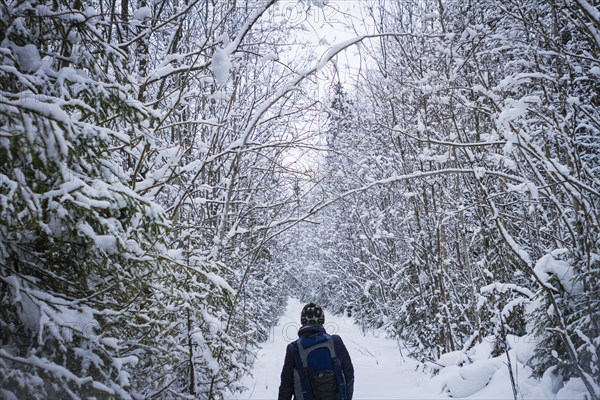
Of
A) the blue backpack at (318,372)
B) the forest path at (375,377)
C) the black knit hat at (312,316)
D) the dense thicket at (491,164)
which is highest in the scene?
the dense thicket at (491,164)

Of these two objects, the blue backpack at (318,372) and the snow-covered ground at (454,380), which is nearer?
the blue backpack at (318,372)

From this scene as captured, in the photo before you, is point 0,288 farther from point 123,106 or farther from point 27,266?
point 123,106

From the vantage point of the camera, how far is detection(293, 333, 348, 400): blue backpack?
3.37 metres

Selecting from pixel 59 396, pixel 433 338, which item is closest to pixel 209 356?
pixel 59 396

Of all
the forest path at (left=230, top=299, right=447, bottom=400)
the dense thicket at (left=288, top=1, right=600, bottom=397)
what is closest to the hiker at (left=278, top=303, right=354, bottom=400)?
the dense thicket at (left=288, top=1, right=600, bottom=397)

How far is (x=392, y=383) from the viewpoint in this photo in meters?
9.53

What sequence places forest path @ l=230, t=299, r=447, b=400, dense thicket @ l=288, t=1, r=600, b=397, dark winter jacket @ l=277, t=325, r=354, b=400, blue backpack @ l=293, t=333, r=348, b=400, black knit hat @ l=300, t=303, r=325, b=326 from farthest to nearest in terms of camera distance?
forest path @ l=230, t=299, r=447, b=400 < dense thicket @ l=288, t=1, r=600, b=397 < black knit hat @ l=300, t=303, r=325, b=326 < dark winter jacket @ l=277, t=325, r=354, b=400 < blue backpack @ l=293, t=333, r=348, b=400

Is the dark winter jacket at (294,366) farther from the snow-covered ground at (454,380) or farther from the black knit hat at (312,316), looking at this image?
the snow-covered ground at (454,380)

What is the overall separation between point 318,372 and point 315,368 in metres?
0.04

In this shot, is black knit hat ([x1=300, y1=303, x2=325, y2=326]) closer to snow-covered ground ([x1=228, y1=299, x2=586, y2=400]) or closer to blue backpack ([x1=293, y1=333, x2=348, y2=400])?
blue backpack ([x1=293, y1=333, x2=348, y2=400])

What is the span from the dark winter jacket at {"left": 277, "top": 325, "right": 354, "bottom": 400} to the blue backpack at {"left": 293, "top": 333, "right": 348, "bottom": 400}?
54 mm

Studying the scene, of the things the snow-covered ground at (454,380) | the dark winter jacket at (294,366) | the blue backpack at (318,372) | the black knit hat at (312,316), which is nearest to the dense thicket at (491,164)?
the snow-covered ground at (454,380)

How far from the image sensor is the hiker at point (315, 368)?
337cm

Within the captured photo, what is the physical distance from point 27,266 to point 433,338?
10.2 meters
